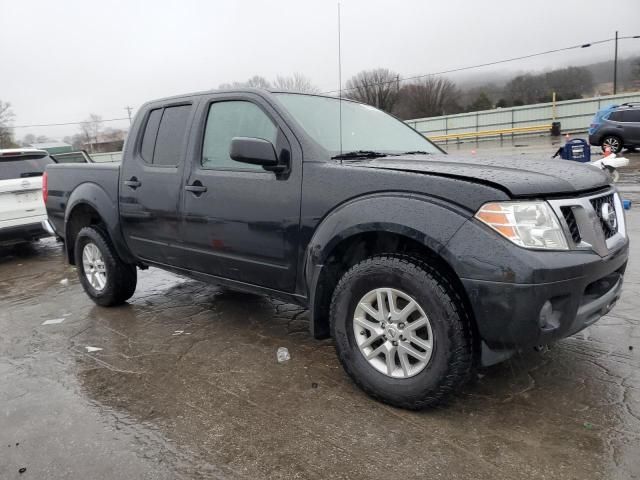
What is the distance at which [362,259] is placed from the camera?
3.13 metres

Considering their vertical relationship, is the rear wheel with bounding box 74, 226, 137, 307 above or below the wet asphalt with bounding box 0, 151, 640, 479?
above

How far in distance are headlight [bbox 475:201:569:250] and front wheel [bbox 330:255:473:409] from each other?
400mm

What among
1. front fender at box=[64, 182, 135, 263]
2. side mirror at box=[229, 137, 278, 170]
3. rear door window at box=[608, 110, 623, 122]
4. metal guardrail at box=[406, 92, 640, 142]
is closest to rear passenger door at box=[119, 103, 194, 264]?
front fender at box=[64, 182, 135, 263]

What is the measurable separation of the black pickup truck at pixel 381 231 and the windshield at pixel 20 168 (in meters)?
4.46

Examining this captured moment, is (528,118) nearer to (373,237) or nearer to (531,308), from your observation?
(373,237)

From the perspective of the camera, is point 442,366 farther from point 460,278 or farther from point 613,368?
point 613,368

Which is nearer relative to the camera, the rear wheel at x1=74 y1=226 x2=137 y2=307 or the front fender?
the front fender

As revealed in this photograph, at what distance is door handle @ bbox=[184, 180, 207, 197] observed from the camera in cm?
372

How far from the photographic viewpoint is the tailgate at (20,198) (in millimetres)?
7395

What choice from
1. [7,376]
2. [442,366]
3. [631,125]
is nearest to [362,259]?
[442,366]

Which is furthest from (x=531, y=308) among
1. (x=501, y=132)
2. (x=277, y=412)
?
(x=501, y=132)

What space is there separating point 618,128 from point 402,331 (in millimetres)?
18605

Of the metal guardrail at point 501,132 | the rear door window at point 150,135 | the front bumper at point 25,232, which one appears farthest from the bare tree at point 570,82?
the rear door window at point 150,135

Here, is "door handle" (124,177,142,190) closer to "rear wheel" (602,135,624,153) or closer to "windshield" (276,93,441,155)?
"windshield" (276,93,441,155)
